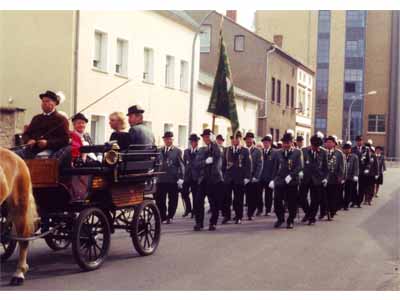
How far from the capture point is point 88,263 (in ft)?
27.3

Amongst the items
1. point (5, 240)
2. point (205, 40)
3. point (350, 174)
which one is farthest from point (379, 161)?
point (5, 240)

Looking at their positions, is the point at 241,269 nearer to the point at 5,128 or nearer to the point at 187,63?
the point at 5,128

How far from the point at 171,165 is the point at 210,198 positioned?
1511mm

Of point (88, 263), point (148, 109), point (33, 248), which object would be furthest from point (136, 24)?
point (88, 263)

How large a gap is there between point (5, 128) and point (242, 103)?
22114 millimetres

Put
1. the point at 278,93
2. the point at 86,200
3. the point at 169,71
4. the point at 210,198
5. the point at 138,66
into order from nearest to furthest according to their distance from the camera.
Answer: the point at 86,200
the point at 210,198
the point at 138,66
the point at 169,71
the point at 278,93

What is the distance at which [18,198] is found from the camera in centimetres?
758

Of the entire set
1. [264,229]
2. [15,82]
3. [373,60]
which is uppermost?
[373,60]

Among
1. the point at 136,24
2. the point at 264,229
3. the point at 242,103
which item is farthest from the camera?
Answer: the point at 242,103

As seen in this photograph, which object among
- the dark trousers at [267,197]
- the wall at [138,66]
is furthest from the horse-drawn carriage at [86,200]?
the wall at [138,66]

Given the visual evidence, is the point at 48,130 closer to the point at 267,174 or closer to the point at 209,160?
the point at 209,160

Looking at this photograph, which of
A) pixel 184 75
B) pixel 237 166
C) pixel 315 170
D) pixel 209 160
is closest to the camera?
pixel 209 160

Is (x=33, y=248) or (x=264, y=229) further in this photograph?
(x=264, y=229)

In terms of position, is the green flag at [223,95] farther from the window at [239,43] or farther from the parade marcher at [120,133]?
the window at [239,43]
